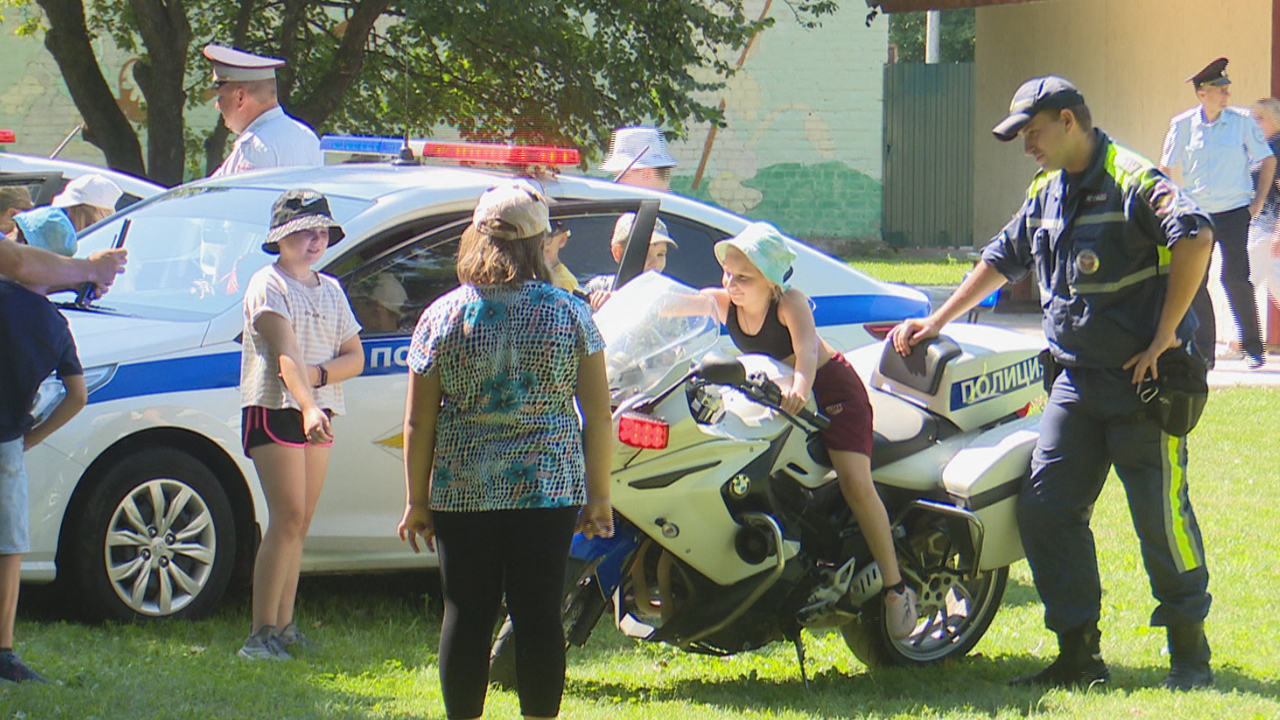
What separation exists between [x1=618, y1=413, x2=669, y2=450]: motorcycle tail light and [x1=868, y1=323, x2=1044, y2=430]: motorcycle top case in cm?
128

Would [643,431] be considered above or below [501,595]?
above

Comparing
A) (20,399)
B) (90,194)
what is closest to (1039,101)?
(20,399)

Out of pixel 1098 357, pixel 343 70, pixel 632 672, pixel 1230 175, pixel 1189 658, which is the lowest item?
pixel 632 672

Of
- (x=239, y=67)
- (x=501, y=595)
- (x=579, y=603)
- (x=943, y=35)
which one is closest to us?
(x=501, y=595)

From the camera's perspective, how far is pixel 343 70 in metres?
14.2

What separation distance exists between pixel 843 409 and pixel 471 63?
10884mm

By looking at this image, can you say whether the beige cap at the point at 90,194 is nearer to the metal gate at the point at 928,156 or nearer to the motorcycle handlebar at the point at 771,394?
the motorcycle handlebar at the point at 771,394

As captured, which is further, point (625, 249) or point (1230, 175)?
point (1230, 175)

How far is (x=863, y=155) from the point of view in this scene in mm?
23859

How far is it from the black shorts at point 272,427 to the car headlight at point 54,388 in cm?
53

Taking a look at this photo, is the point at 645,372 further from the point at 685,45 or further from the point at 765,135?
the point at 765,135

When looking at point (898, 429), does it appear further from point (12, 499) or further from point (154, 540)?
point (12, 499)

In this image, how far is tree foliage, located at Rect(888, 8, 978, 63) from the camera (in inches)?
1590

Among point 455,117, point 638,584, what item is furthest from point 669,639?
point 455,117
